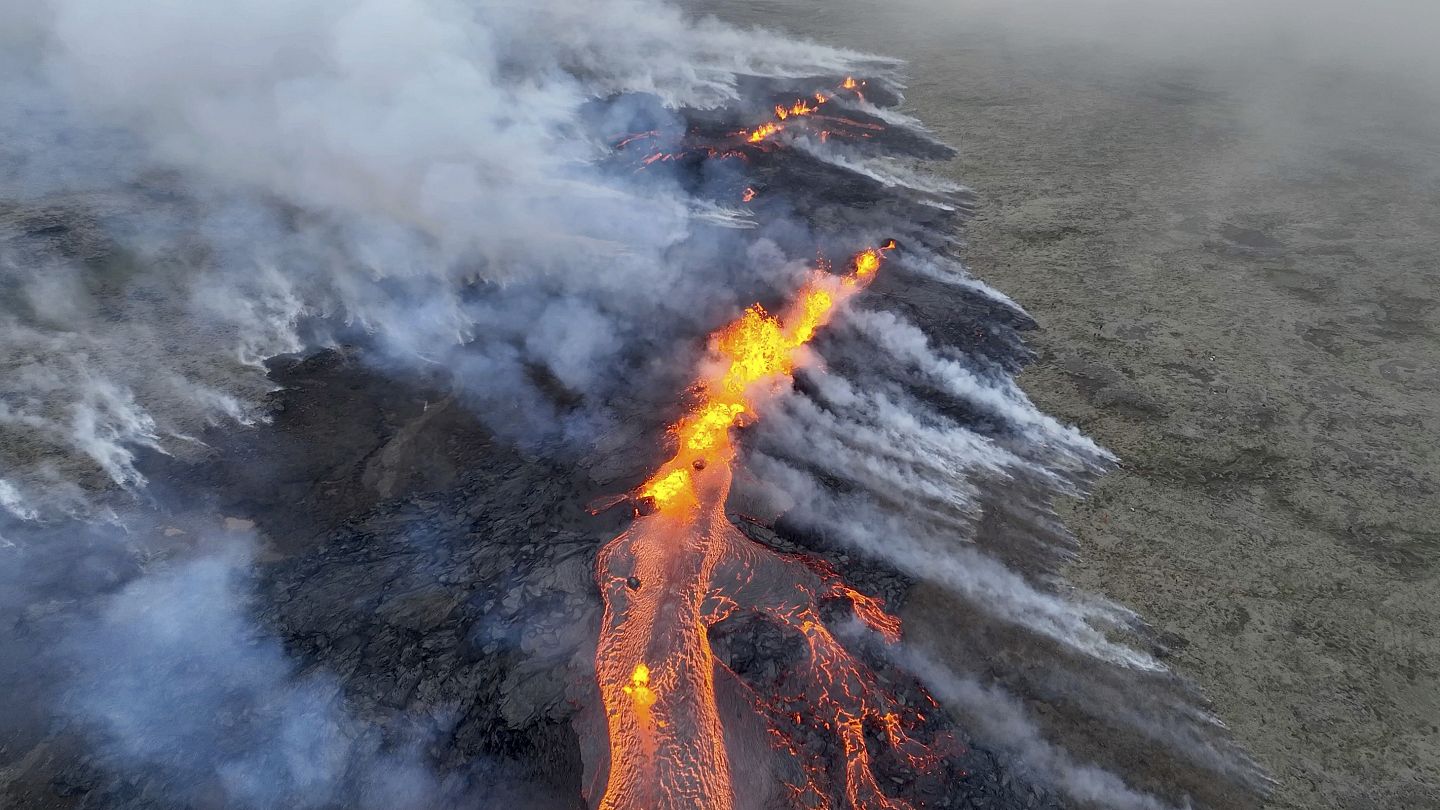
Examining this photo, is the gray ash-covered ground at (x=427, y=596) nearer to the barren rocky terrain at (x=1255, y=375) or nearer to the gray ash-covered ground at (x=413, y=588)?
the gray ash-covered ground at (x=413, y=588)

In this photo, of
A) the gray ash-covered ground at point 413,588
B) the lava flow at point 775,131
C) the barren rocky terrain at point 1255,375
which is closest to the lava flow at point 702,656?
the gray ash-covered ground at point 413,588

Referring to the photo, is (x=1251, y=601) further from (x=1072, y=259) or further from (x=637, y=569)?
(x=1072, y=259)

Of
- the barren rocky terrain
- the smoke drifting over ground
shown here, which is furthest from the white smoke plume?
Answer: the barren rocky terrain

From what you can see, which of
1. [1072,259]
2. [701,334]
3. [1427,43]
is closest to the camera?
[701,334]

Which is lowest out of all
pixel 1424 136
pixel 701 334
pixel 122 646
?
pixel 122 646

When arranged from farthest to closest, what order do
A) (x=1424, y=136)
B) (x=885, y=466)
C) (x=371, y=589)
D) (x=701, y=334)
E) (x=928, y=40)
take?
(x=928, y=40)
(x=1424, y=136)
(x=701, y=334)
(x=885, y=466)
(x=371, y=589)

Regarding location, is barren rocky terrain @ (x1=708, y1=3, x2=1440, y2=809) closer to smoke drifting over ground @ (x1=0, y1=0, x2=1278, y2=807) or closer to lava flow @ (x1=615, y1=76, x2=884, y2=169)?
smoke drifting over ground @ (x1=0, y1=0, x2=1278, y2=807)

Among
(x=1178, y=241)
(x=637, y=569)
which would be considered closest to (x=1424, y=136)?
(x=1178, y=241)

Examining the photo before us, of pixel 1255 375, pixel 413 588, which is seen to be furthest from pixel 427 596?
pixel 1255 375
